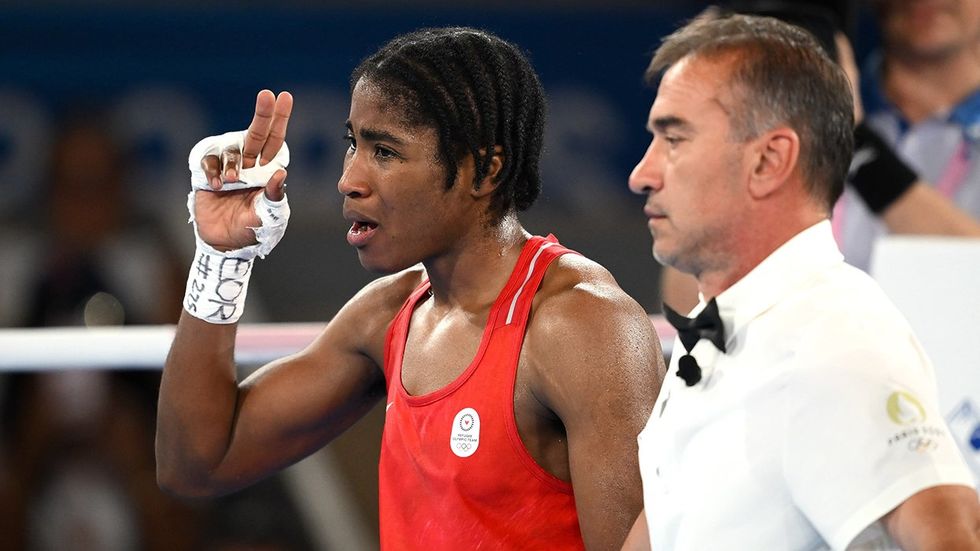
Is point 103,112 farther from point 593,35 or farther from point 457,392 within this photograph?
point 457,392

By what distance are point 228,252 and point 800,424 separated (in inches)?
40.4

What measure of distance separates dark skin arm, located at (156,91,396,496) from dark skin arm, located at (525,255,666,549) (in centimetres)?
37

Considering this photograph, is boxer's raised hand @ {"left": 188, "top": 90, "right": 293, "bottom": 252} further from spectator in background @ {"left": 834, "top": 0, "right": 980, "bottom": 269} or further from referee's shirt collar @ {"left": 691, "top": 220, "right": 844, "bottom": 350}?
spectator in background @ {"left": 834, "top": 0, "right": 980, "bottom": 269}

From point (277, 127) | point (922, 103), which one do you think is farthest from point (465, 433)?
point (922, 103)

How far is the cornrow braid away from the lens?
6.05 ft

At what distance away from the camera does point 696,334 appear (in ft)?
4.87

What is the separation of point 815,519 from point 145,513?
2.63 m

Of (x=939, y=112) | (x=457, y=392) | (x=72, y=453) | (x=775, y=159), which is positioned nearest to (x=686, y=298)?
(x=939, y=112)

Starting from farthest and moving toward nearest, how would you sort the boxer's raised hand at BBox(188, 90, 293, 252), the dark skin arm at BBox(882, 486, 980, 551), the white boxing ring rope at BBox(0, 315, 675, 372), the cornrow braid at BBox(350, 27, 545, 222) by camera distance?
the white boxing ring rope at BBox(0, 315, 675, 372) → the boxer's raised hand at BBox(188, 90, 293, 252) → the cornrow braid at BBox(350, 27, 545, 222) → the dark skin arm at BBox(882, 486, 980, 551)

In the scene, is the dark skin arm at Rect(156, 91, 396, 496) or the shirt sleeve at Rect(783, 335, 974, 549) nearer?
the shirt sleeve at Rect(783, 335, 974, 549)

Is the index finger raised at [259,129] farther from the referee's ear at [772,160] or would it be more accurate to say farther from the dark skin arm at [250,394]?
the referee's ear at [772,160]

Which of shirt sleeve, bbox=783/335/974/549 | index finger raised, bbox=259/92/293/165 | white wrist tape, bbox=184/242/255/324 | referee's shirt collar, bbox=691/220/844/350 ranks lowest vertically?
white wrist tape, bbox=184/242/255/324

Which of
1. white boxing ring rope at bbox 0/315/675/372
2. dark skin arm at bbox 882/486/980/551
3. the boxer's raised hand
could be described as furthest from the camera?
white boxing ring rope at bbox 0/315/675/372

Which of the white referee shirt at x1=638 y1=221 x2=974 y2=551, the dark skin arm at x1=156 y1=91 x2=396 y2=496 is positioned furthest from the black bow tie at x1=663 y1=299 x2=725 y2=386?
the dark skin arm at x1=156 y1=91 x2=396 y2=496
